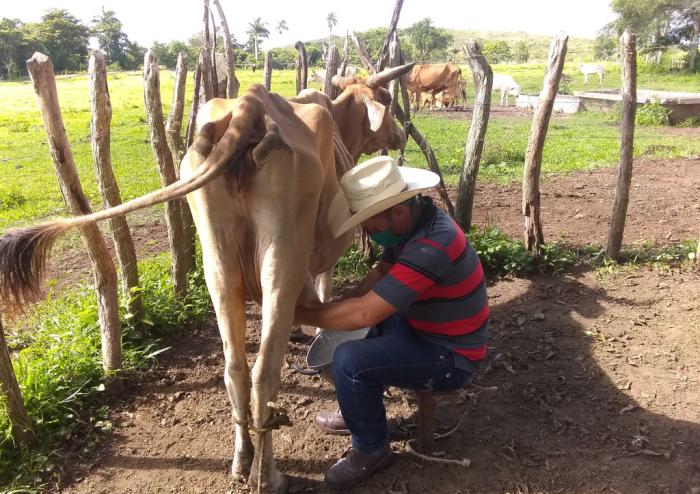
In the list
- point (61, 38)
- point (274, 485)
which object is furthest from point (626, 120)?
point (61, 38)

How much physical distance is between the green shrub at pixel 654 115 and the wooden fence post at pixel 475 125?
429 inches

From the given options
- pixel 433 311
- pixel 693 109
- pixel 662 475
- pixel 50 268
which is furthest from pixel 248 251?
pixel 693 109

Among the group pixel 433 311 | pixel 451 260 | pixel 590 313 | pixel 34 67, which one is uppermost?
pixel 34 67

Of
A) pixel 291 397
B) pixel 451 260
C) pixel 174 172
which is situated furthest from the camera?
pixel 174 172

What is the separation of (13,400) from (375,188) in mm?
2408

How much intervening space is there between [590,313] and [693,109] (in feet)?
41.1

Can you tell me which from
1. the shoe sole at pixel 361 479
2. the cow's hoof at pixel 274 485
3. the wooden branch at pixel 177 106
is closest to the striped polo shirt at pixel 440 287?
the shoe sole at pixel 361 479

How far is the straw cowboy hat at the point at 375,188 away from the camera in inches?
107

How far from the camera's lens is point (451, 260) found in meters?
2.72

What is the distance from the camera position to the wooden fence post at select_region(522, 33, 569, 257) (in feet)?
17.3

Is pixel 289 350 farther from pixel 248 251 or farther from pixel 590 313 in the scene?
pixel 590 313

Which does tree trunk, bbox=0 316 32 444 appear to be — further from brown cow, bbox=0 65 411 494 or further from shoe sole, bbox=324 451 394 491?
shoe sole, bbox=324 451 394 491

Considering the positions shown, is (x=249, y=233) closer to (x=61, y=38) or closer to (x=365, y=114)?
(x=365, y=114)

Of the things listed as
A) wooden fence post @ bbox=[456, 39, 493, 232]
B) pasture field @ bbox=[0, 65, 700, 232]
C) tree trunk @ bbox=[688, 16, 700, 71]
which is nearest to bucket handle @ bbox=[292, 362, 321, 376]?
wooden fence post @ bbox=[456, 39, 493, 232]
